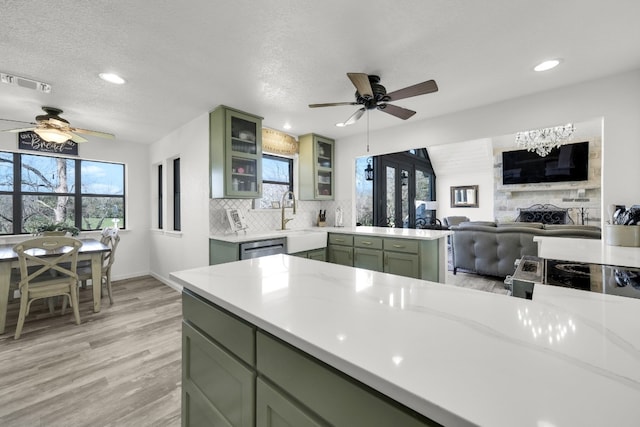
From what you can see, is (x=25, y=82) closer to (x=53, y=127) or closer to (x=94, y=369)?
(x=53, y=127)

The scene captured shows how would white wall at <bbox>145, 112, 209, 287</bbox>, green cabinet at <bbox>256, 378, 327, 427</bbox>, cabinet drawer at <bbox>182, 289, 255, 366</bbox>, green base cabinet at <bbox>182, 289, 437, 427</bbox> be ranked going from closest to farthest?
green base cabinet at <bbox>182, 289, 437, 427</bbox> → green cabinet at <bbox>256, 378, 327, 427</bbox> → cabinet drawer at <bbox>182, 289, 255, 366</bbox> → white wall at <bbox>145, 112, 209, 287</bbox>

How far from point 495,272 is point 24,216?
703cm

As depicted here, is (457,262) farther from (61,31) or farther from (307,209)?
(61,31)

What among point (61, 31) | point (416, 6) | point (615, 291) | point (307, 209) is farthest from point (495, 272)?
point (61, 31)

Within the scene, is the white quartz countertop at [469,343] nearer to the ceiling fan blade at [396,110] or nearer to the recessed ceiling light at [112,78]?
the ceiling fan blade at [396,110]

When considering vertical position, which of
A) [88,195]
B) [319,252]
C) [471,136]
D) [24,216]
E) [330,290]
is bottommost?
[319,252]

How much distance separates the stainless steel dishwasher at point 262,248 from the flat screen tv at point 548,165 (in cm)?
728

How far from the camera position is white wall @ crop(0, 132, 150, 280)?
4.51 meters

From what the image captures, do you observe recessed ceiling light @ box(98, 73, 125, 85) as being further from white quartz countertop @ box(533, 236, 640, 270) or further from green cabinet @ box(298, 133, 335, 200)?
white quartz countertop @ box(533, 236, 640, 270)

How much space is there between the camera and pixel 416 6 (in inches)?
61.8

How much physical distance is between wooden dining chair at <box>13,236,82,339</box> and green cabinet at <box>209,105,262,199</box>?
1.60 m

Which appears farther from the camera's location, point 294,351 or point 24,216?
point 24,216

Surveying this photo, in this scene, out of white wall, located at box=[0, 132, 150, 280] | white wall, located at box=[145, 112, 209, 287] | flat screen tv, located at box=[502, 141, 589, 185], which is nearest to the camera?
white wall, located at box=[145, 112, 209, 287]

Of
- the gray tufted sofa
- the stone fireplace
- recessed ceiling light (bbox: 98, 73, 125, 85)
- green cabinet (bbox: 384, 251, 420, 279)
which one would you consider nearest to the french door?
the gray tufted sofa
